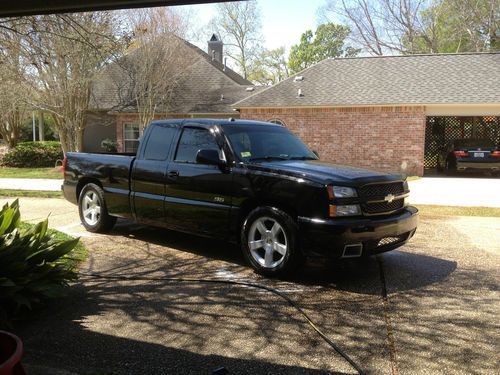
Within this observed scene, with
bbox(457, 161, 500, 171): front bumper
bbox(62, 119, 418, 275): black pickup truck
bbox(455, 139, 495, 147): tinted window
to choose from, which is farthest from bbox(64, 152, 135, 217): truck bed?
bbox(455, 139, 495, 147): tinted window

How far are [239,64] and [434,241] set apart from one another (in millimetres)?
47403

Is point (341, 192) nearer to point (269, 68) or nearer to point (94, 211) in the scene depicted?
point (94, 211)

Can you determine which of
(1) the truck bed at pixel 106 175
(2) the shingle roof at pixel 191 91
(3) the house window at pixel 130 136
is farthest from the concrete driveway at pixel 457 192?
(3) the house window at pixel 130 136

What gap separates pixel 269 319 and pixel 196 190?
2352mm

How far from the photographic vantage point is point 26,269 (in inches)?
172

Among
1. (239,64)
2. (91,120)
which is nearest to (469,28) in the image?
(239,64)

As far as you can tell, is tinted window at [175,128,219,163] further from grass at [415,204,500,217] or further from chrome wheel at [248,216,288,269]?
grass at [415,204,500,217]

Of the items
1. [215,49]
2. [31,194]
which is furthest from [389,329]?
[215,49]

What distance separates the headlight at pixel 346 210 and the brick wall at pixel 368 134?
50.1ft

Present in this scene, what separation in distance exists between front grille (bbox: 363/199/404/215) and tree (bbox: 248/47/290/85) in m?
50.5

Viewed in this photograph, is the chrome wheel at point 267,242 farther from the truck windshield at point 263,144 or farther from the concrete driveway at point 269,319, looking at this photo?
the truck windshield at point 263,144

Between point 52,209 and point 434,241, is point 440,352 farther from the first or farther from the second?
Answer: point 52,209

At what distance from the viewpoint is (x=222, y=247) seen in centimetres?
709

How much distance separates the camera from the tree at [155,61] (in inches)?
808
